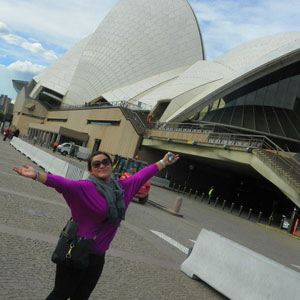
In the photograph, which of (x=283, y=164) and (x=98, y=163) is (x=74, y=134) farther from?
(x=98, y=163)

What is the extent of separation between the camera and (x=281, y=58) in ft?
101

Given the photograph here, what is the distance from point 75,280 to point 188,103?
3638cm

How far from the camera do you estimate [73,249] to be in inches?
116

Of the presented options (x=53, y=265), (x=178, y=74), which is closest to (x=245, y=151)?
(x=53, y=265)

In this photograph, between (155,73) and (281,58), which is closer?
(281,58)

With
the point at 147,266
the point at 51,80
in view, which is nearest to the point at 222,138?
the point at 147,266

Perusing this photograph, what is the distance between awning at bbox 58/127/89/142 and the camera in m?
49.8

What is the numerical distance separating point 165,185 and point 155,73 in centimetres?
2396

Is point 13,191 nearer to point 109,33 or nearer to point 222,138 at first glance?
point 222,138

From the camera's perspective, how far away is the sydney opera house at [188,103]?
29330 millimetres

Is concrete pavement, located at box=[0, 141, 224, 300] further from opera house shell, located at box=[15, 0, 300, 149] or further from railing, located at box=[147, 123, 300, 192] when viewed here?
opera house shell, located at box=[15, 0, 300, 149]

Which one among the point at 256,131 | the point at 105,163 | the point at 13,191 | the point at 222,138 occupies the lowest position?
the point at 13,191

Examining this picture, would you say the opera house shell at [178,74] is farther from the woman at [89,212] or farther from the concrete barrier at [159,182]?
the woman at [89,212]

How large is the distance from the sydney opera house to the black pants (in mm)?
17864
